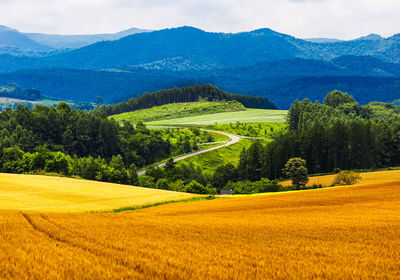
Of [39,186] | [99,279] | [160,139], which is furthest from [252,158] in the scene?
[99,279]

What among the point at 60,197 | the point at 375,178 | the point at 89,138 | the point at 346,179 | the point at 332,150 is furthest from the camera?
the point at 89,138

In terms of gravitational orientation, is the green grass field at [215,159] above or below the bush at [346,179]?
below

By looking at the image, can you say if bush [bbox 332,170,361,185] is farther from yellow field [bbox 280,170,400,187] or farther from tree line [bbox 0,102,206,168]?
tree line [bbox 0,102,206,168]

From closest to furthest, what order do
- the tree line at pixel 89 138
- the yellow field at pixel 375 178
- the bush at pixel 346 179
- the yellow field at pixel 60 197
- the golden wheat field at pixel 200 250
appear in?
the golden wheat field at pixel 200 250
the yellow field at pixel 60 197
the bush at pixel 346 179
the yellow field at pixel 375 178
the tree line at pixel 89 138

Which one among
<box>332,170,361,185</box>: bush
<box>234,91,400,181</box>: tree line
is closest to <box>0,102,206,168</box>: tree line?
<box>234,91,400,181</box>: tree line

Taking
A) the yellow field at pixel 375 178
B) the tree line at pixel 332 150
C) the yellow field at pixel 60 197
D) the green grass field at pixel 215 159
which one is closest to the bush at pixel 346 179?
Answer: the yellow field at pixel 375 178

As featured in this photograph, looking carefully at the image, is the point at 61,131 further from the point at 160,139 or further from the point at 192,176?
the point at 192,176

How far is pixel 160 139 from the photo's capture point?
591 ft

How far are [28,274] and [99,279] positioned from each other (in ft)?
7.28

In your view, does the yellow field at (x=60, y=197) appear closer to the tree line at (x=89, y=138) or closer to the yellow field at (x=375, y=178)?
the yellow field at (x=375, y=178)

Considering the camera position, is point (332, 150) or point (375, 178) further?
point (332, 150)

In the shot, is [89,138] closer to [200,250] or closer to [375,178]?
[375,178]

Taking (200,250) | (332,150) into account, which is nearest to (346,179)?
(332,150)

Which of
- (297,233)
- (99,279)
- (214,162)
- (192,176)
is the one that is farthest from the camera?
(214,162)
